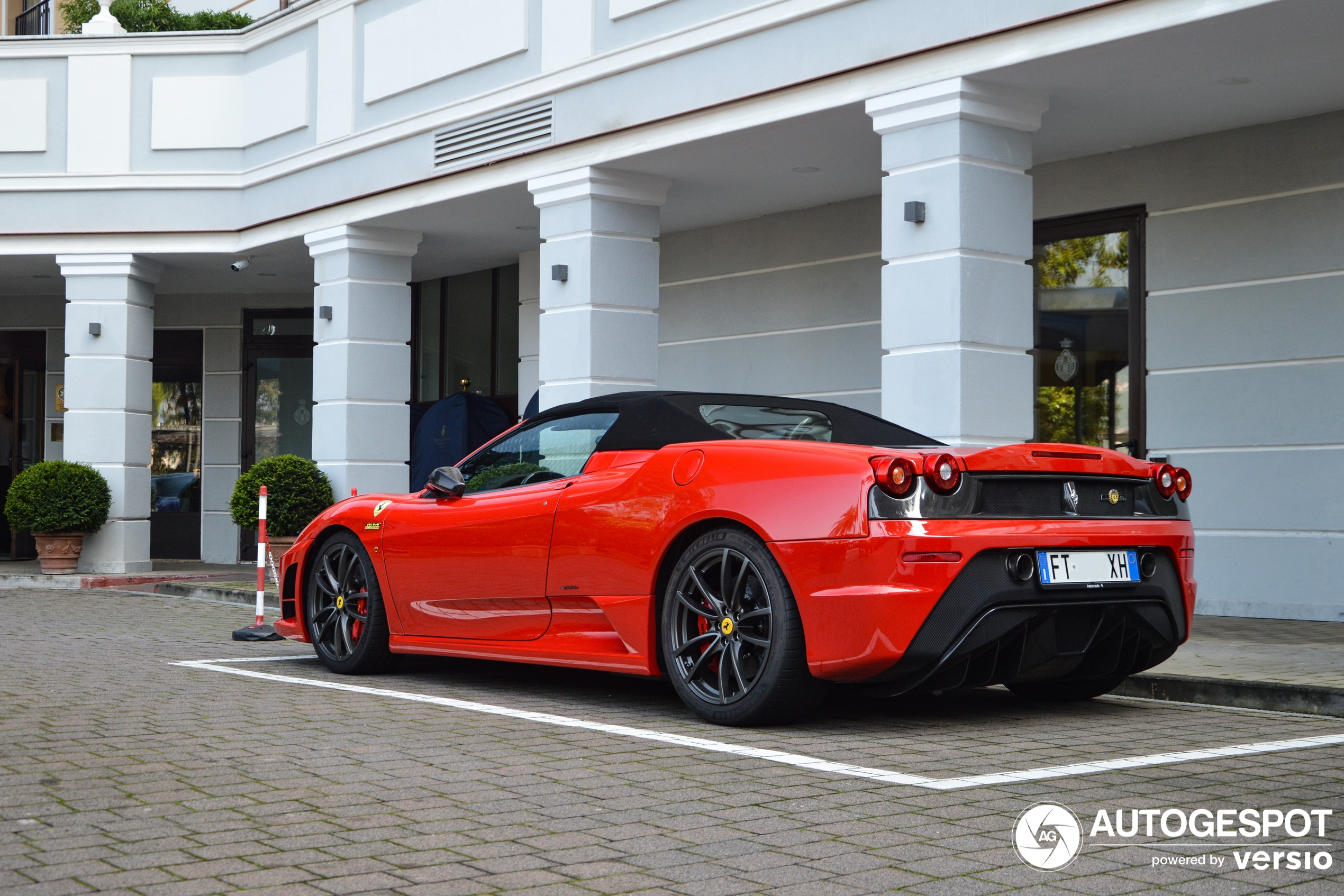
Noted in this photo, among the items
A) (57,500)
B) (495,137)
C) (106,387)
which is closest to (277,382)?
(106,387)

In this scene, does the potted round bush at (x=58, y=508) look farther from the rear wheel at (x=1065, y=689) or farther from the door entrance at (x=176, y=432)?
the rear wheel at (x=1065, y=689)

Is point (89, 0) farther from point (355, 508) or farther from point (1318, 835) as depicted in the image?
point (1318, 835)

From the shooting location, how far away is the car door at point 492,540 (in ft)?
20.3

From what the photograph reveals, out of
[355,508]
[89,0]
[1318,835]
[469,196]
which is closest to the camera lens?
[1318,835]

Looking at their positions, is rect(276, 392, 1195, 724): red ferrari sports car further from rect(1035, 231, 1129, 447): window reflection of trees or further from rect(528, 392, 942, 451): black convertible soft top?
rect(1035, 231, 1129, 447): window reflection of trees

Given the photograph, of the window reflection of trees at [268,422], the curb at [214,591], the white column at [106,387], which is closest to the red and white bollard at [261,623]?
the curb at [214,591]

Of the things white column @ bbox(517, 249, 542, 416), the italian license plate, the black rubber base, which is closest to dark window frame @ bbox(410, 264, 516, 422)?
white column @ bbox(517, 249, 542, 416)

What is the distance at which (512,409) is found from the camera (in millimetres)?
16938

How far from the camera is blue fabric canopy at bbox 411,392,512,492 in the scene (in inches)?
665

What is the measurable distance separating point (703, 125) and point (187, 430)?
Answer: 11.5 m

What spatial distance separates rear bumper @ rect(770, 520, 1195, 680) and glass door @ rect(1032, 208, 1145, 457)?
237 inches

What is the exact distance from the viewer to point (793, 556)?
16.6 ft

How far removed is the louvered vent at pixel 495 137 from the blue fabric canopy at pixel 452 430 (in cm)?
392

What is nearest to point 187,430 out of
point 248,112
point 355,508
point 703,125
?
point 248,112
